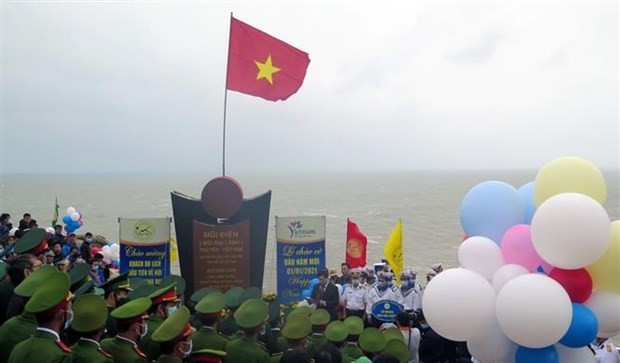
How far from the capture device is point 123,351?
15.5ft

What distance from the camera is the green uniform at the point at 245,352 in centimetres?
515

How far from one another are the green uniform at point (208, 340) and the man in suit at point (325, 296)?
497 cm

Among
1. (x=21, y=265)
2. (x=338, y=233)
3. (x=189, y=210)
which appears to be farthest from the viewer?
(x=338, y=233)

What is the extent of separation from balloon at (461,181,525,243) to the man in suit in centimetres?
543

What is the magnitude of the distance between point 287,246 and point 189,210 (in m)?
2.44

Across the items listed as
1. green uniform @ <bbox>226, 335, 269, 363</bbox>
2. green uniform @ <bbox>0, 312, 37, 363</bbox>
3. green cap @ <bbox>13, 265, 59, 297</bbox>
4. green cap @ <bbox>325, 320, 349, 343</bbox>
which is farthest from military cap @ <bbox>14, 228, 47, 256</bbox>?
green cap @ <bbox>325, 320, 349, 343</bbox>

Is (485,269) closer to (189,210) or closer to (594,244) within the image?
(594,244)

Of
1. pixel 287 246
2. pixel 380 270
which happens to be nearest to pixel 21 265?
pixel 287 246

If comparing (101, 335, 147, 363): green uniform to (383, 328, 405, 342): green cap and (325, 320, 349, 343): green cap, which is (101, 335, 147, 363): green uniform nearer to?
(325, 320, 349, 343): green cap

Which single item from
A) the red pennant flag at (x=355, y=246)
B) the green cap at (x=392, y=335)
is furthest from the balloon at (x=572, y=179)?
the red pennant flag at (x=355, y=246)

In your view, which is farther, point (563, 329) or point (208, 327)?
point (208, 327)

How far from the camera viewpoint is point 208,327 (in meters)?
5.49

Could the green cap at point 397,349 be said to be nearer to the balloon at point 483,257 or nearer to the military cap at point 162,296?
the balloon at point 483,257

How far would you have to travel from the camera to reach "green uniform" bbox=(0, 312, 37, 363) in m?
4.86
